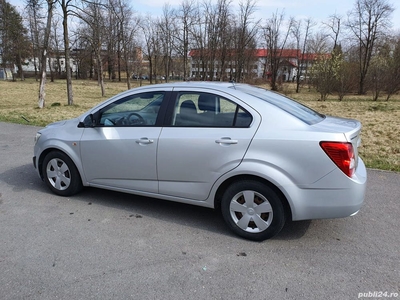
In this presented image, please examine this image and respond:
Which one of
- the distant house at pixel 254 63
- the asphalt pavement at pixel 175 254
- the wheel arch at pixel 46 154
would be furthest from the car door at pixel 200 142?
the distant house at pixel 254 63

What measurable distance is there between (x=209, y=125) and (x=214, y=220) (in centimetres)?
121

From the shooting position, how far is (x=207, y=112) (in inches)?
132

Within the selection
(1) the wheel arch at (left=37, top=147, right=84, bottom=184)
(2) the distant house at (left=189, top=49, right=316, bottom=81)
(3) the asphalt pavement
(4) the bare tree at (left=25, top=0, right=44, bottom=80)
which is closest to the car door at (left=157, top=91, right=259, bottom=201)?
(3) the asphalt pavement

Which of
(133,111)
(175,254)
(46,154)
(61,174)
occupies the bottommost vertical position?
(175,254)

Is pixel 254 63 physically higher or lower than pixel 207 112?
higher

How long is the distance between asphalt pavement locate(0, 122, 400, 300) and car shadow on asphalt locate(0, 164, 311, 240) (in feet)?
0.04

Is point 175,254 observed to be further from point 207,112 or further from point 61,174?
point 61,174

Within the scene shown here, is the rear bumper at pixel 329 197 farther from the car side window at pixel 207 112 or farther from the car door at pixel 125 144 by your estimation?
the car door at pixel 125 144

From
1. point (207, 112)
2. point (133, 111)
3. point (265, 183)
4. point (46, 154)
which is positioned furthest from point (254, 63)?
point (265, 183)

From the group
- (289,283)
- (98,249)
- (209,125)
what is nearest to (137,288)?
(98,249)

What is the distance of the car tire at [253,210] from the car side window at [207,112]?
26.5 inches

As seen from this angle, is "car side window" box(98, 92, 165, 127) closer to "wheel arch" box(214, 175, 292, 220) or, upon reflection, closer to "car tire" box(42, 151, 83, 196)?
"car tire" box(42, 151, 83, 196)

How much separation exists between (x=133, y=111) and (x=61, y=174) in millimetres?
1389

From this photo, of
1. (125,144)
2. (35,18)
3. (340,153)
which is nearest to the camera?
(340,153)
